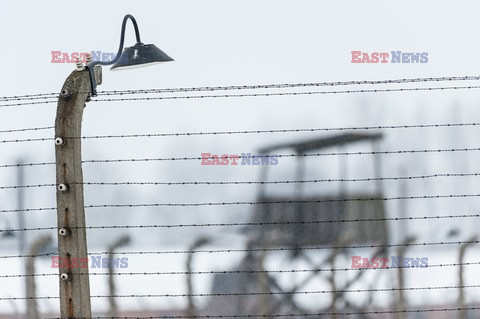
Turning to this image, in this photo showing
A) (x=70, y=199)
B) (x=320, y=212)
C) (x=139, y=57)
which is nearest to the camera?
(x=70, y=199)

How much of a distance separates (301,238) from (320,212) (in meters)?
0.25

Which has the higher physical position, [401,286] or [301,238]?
[301,238]

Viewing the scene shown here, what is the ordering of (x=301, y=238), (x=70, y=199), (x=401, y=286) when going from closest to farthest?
(x=70, y=199)
(x=401, y=286)
(x=301, y=238)

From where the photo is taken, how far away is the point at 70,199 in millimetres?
3146

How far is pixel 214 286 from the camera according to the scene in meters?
4.88

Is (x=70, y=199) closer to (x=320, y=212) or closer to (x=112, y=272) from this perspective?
(x=112, y=272)

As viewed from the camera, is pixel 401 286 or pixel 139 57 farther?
pixel 401 286

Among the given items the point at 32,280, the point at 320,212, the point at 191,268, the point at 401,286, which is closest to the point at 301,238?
the point at 320,212

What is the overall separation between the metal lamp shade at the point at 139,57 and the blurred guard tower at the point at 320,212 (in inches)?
79.8

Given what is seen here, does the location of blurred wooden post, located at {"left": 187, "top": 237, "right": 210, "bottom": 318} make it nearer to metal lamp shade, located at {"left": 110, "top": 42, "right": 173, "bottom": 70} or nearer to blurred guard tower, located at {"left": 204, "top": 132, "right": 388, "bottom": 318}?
blurred guard tower, located at {"left": 204, "top": 132, "right": 388, "bottom": 318}

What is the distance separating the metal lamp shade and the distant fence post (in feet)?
0.77

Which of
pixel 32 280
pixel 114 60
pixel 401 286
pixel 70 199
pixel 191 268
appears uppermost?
pixel 114 60

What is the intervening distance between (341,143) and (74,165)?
251cm

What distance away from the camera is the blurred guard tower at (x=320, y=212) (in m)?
5.22
